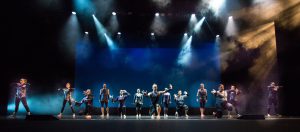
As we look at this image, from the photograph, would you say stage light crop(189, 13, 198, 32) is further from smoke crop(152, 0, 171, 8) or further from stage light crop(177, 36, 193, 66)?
smoke crop(152, 0, 171, 8)

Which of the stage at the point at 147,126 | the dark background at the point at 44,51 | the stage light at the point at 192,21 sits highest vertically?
the stage light at the point at 192,21

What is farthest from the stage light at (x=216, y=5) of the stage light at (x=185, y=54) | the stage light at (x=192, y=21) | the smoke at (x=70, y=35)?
the smoke at (x=70, y=35)

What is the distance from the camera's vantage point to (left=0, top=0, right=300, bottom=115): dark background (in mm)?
15219

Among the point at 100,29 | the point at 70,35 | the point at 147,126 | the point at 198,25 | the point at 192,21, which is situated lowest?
the point at 147,126

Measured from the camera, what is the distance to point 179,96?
16938 mm

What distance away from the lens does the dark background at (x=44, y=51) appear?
49.9 ft

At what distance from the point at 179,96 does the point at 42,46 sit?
33.5 ft

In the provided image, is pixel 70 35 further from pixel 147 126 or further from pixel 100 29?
pixel 147 126

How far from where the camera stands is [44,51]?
1842cm

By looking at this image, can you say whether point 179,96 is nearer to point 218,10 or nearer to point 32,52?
point 218,10

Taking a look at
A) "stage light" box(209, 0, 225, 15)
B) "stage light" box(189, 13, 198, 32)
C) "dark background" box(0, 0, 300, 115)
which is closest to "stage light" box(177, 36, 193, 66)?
"stage light" box(189, 13, 198, 32)

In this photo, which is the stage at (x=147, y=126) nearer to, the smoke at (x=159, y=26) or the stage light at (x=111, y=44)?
the smoke at (x=159, y=26)

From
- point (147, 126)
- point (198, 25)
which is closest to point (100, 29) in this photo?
point (198, 25)

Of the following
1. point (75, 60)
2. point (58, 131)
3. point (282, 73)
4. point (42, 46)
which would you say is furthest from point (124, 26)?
point (58, 131)
